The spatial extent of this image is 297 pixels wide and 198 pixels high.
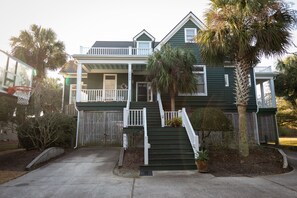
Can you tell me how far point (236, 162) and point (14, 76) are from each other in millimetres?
10866

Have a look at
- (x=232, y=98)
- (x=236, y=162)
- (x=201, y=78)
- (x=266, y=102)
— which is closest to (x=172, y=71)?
(x=201, y=78)

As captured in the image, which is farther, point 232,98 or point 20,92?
point 232,98

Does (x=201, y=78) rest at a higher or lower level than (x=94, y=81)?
lower

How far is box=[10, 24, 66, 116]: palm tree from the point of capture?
16.2 m

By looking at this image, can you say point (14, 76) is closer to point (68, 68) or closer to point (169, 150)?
point (169, 150)

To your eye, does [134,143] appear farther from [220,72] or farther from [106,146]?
[220,72]

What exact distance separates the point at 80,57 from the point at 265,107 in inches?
598

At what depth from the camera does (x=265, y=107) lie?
638 inches

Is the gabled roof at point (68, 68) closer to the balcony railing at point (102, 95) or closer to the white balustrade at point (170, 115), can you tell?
the balcony railing at point (102, 95)

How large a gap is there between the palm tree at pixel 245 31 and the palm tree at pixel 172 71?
9.61 feet

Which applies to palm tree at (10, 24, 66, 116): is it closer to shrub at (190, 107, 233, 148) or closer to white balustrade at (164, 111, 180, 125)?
white balustrade at (164, 111, 180, 125)

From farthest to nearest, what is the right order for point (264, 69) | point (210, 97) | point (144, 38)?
point (264, 69)
point (144, 38)
point (210, 97)

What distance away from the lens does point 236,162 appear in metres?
8.42

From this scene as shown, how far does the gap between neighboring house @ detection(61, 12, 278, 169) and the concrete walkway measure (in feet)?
13.2
